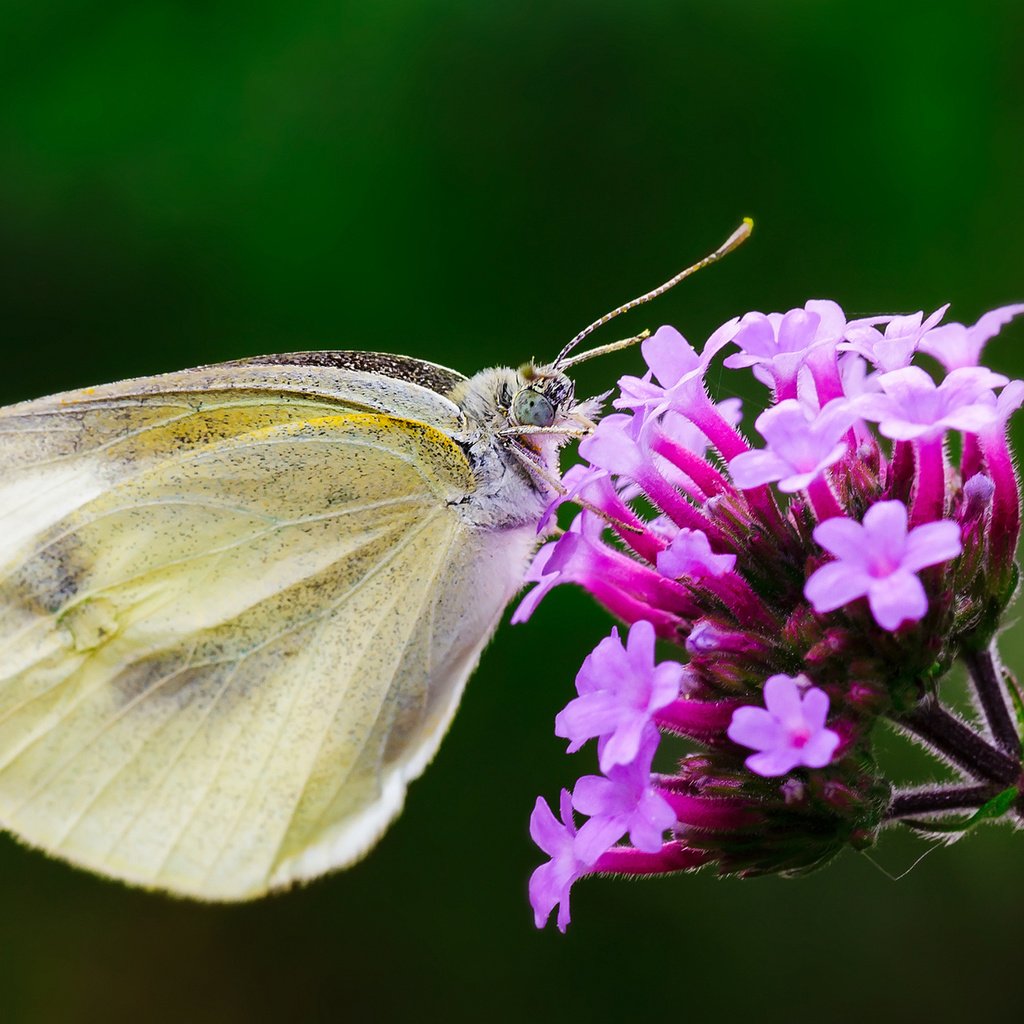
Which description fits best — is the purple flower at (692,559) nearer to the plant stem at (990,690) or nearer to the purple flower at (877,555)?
the purple flower at (877,555)

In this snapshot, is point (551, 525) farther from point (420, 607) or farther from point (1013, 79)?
point (1013, 79)

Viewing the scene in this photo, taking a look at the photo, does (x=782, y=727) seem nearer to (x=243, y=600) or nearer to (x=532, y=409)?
(x=532, y=409)

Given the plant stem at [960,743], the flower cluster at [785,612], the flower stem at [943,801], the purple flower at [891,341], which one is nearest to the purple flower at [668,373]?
the flower cluster at [785,612]

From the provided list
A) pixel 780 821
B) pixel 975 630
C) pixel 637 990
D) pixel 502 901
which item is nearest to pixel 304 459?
pixel 780 821

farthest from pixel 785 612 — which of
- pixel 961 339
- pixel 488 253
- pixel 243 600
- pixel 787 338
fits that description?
pixel 488 253

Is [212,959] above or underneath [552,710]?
underneath
